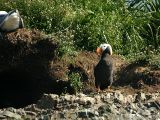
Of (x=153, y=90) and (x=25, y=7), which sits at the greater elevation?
(x=25, y=7)

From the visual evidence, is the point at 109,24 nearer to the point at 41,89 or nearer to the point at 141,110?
the point at 41,89

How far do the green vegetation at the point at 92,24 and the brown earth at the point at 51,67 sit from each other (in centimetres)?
35

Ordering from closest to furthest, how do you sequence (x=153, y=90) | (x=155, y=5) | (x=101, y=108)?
(x=101, y=108) < (x=153, y=90) < (x=155, y=5)

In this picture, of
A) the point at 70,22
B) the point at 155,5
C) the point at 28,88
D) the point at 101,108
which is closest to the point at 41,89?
the point at 28,88

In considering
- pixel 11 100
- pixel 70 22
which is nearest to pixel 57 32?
pixel 70 22

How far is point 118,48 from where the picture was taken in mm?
14680

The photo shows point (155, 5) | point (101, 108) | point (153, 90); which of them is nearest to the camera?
point (101, 108)

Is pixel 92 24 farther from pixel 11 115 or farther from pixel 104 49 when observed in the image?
pixel 11 115

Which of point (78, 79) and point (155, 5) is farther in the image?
point (155, 5)

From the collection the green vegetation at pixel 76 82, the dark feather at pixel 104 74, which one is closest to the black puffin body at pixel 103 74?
→ the dark feather at pixel 104 74

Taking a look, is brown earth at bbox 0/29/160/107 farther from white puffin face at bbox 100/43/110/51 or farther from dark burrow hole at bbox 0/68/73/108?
white puffin face at bbox 100/43/110/51

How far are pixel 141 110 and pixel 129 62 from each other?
2779 millimetres

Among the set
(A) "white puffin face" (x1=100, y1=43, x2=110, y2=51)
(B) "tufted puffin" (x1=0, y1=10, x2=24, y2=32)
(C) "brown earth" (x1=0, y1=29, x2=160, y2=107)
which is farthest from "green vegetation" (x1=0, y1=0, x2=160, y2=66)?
(B) "tufted puffin" (x1=0, y1=10, x2=24, y2=32)

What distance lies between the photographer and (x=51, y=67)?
12914 millimetres
